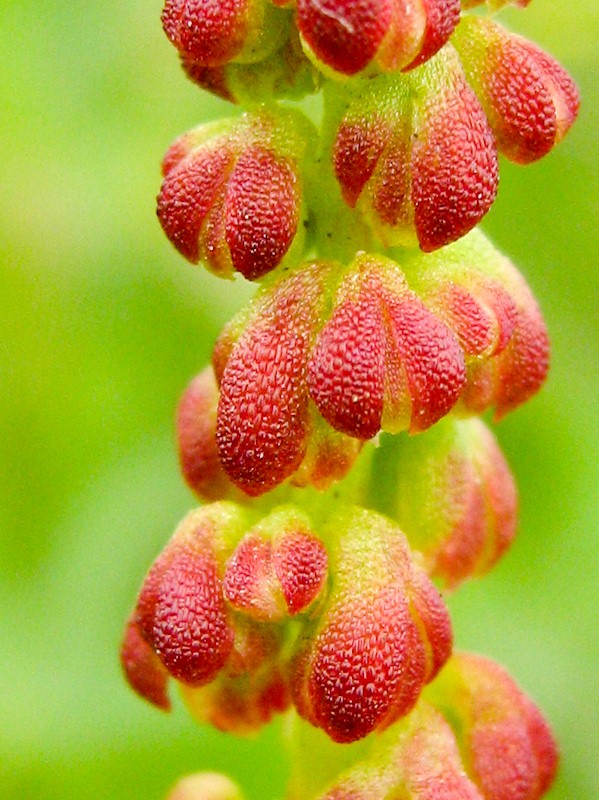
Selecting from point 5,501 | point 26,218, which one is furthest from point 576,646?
point 26,218

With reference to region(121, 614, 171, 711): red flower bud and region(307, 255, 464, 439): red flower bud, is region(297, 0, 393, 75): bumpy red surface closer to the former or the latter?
region(307, 255, 464, 439): red flower bud

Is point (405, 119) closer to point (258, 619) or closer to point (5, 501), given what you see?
point (258, 619)

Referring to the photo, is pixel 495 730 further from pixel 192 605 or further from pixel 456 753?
pixel 192 605

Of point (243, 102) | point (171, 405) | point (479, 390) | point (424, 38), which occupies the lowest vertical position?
point (171, 405)

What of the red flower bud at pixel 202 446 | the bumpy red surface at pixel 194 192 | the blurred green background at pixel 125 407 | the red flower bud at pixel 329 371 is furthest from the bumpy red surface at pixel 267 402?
the blurred green background at pixel 125 407

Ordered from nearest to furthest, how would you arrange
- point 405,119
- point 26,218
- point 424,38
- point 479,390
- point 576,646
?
point 424,38
point 405,119
point 479,390
point 576,646
point 26,218

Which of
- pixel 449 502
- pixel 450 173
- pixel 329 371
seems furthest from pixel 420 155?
pixel 449 502

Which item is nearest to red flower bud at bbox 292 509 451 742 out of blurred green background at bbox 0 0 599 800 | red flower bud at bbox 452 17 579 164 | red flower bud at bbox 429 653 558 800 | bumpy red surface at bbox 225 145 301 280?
red flower bud at bbox 429 653 558 800

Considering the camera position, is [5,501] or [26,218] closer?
[5,501]

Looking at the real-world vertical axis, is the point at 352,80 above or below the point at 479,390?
above
